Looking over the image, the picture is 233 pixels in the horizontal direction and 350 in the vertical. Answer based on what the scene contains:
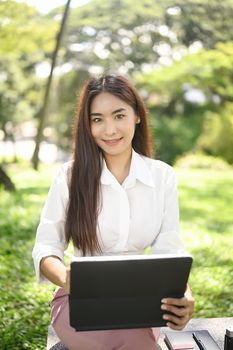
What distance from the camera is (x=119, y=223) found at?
179 centimetres

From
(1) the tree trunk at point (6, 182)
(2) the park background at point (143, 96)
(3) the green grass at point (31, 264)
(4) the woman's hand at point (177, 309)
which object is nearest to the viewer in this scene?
(4) the woman's hand at point (177, 309)

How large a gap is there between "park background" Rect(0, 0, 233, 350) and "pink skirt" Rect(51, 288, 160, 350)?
0.82 metres

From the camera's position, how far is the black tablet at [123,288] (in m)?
1.37

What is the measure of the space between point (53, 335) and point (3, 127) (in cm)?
1392

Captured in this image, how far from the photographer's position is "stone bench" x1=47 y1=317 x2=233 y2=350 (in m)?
1.98

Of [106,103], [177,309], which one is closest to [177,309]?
[177,309]

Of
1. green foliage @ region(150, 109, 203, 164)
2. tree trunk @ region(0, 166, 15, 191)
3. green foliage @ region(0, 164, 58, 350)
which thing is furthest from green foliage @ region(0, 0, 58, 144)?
green foliage @ region(0, 164, 58, 350)

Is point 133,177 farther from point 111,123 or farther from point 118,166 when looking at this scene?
point 111,123

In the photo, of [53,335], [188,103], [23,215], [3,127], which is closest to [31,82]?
[3,127]

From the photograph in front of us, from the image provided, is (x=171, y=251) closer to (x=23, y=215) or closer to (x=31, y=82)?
(x=23, y=215)

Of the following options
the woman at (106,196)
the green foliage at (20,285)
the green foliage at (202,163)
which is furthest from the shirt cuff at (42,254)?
the green foliage at (202,163)

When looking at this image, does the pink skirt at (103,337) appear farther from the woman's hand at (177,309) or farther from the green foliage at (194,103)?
the green foliage at (194,103)

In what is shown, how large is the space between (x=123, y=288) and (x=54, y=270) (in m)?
0.28

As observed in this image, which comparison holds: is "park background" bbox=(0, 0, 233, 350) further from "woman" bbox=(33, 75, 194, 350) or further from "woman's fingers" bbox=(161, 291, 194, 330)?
"woman's fingers" bbox=(161, 291, 194, 330)
